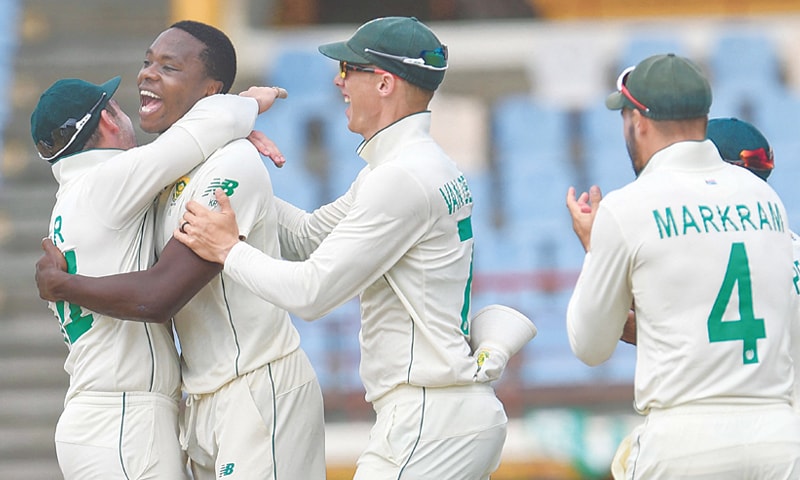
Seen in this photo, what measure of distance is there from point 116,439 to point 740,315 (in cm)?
201

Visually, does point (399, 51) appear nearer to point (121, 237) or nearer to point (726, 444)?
point (121, 237)

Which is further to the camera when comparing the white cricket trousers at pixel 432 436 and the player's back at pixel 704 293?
the white cricket trousers at pixel 432 436

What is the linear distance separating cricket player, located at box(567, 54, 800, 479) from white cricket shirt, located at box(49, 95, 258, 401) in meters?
1.38

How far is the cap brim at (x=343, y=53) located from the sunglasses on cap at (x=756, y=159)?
4.47ft

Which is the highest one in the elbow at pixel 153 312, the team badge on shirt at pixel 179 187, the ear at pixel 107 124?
the ear at pixel 107 124

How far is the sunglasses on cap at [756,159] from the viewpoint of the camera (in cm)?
452

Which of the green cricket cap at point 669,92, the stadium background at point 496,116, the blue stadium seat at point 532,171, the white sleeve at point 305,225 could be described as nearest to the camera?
the green cricket cap at point 669,92

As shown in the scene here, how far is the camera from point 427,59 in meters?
4.25

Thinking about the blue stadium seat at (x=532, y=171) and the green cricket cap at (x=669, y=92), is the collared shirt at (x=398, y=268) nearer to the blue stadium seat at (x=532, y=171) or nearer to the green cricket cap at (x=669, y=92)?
the green cricket cap at (x=669, y=92)

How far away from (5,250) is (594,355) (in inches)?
339

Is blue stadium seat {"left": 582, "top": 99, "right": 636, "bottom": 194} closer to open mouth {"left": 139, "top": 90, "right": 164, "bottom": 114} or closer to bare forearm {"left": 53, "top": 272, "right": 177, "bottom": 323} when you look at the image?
open mouth {"left": 139, "top": 90, "right": 164, "bottom": 114}

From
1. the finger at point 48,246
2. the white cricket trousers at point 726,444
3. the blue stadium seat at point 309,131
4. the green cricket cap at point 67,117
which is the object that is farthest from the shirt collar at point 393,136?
the blue stadium seat at point 309,131

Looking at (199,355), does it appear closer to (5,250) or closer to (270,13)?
(5,250)

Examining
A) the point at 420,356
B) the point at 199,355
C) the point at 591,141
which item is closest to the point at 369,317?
the point at 420,356
